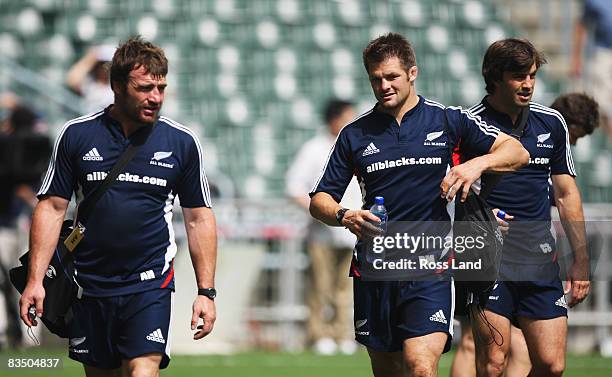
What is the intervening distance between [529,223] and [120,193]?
2794 millimetres

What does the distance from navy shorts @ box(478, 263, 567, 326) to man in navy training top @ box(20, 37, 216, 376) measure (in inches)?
82.3

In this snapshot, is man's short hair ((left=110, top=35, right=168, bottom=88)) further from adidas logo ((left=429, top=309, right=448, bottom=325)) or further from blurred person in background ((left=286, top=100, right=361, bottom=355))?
blurred person in background ((left=286, top=100, right=361, bottom=355))

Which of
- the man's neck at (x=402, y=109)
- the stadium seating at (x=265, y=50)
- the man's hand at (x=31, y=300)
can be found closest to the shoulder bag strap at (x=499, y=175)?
the man's neck at (x=402, y=109)

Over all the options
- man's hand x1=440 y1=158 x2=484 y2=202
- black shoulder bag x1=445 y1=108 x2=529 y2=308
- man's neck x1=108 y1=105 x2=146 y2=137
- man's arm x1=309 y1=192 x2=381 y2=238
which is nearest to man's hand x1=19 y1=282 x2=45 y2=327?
man's neck x1=108 y1=105 x2=146 y2=137

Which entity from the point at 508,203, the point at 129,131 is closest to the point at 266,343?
the point at 508,203

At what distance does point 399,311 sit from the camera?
291 inches

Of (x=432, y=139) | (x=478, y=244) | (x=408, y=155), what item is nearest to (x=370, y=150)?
(x=408, y=155)

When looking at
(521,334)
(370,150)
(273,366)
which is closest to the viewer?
(370,150)

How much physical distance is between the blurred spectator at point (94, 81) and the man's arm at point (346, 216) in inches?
125

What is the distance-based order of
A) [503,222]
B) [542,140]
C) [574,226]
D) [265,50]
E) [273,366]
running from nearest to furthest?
[503,222] < [542,140] < [574,226] < [273,366] < [265,50]

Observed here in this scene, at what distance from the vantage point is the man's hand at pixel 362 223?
710 centimetres

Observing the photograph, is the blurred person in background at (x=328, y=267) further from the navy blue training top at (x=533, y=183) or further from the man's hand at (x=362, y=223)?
the man's hand at (x=362, y=223)

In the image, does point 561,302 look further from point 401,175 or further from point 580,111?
point 401,175

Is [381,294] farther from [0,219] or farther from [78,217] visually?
[0,219]
